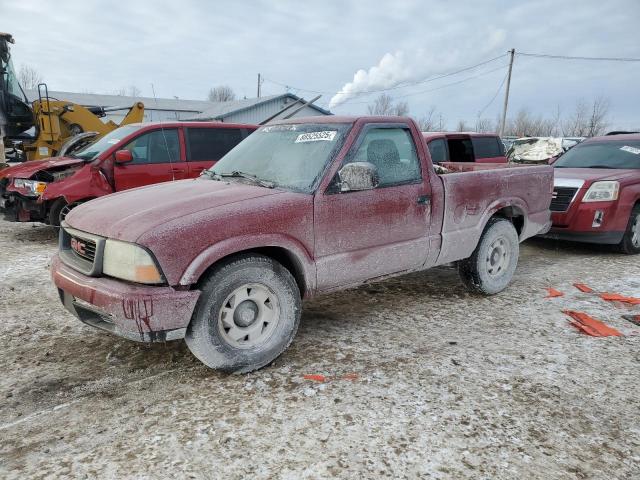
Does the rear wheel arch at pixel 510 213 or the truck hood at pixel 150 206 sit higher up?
the truck hood at pixel 150 206

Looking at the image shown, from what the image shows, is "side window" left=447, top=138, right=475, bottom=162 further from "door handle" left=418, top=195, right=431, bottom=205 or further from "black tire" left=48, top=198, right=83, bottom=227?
"black tire" left=48, top=198, right=83, bottom=227

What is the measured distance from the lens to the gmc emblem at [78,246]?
320cm

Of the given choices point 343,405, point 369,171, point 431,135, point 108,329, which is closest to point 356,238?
point 369,171

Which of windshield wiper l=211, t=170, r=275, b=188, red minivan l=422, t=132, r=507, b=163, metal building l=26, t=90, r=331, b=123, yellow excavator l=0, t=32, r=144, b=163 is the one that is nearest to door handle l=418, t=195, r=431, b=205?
windshield wiper l=211, t=170, r=275, b=188

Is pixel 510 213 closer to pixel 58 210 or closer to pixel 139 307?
pixel 139 307

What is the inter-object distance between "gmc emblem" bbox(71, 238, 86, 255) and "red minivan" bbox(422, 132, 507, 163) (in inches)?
231

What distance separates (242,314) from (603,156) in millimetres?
6778

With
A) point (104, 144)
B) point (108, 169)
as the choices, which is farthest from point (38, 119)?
point (108, 169)

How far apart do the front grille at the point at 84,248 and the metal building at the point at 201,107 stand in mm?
22961

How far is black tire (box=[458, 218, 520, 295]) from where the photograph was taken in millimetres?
4719

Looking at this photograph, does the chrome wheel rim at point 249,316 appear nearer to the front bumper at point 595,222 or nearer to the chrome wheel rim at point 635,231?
the front bumper at point 595,222

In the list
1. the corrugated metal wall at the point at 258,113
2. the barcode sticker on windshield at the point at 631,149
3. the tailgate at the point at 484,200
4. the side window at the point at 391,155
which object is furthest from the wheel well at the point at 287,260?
the corrugated metal wall at the point at 258,113

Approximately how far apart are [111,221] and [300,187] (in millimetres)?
1309

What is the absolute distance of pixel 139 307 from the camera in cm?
273
